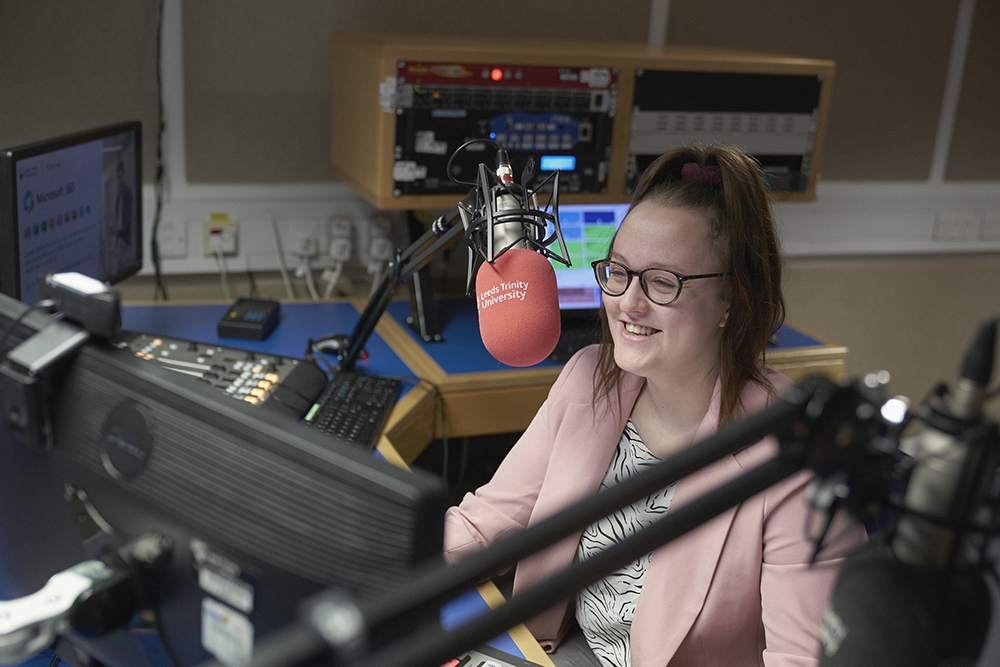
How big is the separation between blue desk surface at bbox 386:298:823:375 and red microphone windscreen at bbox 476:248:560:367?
90 centimetres

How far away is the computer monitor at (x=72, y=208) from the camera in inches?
57.4

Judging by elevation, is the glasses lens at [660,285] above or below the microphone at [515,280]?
below

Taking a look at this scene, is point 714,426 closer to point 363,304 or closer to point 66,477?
point 66,477

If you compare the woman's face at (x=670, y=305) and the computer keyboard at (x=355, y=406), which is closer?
the woman's face at (x=670, y=305)

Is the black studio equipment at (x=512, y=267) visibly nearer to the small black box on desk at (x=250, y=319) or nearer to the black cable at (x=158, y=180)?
the small black box on desk at (x=250, y=319)

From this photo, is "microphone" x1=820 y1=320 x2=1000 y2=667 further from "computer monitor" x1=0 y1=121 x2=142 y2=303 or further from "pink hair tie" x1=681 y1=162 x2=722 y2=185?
"computer monitor" x1=0 y1=121 x2=142 y2=303

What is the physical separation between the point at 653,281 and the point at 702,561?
40cm

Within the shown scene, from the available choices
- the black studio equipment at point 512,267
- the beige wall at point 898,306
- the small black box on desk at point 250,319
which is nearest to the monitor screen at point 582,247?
the small black box on desk at point 250,319

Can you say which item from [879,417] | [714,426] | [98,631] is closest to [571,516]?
[879,417]

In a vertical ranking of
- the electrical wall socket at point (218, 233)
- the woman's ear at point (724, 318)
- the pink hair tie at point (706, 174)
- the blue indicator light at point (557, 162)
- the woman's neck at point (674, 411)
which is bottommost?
the woman's neck at point (674, 411)

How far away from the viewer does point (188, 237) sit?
2203mm

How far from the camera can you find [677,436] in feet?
4.44

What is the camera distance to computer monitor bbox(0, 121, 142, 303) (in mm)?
1457

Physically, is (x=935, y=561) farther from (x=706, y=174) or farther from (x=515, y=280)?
(x=706, y=174)
